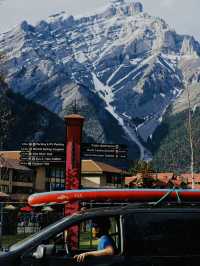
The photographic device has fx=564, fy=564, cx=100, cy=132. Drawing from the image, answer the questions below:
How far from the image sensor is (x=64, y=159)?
1031 inches

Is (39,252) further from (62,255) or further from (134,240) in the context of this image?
(134,240)

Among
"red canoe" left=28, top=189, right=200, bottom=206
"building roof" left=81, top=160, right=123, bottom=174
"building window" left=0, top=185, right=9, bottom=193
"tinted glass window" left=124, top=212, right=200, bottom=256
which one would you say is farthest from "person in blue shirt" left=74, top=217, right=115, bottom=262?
"building roof" left=81, top=160, right=123, bottom=174

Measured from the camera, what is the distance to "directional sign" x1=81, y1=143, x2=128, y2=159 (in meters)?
25.7

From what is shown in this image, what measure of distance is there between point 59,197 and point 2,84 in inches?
413

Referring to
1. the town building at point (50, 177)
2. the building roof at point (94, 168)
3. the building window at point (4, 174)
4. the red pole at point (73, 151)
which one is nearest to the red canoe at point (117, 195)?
the red pole at point (73, 151)

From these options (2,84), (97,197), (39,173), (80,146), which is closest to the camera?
(97,197)

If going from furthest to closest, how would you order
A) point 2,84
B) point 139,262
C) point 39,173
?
point 39,173 → point 2,84 → point 139,262

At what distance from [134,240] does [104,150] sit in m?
18.2

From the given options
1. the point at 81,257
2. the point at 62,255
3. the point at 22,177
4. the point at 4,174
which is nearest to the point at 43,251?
the point at 62,255

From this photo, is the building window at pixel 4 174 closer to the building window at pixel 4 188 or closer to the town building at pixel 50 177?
the building window at pixel 4 188

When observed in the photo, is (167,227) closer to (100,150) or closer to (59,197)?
(59,197)

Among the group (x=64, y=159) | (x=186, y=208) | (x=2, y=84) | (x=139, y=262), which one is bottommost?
(x=139, y=262)

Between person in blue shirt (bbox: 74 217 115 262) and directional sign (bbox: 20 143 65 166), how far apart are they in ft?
58.1

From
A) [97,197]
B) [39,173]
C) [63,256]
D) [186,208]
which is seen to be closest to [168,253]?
[186,208]
